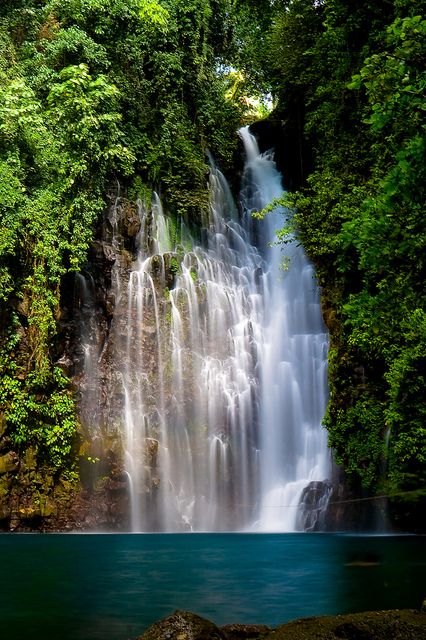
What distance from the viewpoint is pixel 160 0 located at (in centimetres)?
2319

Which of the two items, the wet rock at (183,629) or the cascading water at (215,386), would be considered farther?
the cascading water at (215,386)

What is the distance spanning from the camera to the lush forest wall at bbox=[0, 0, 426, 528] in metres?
15.1

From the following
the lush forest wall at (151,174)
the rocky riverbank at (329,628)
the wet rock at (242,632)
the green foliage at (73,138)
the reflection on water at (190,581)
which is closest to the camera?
the rocky riverbank at (329,628)

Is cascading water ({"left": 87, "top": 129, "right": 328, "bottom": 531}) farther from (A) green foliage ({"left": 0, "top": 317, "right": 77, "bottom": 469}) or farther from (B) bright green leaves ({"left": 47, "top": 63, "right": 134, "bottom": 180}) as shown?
(B) bright green leaves ({"left": 47, "top": 63, "right": 134, "bottom": 180})

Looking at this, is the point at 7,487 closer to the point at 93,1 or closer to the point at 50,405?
the point at 50,405

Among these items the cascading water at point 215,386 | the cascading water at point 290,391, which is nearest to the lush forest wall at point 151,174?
the cascading water at point 290,391

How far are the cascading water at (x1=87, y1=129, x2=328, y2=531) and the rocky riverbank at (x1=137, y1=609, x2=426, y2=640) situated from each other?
12.1 m

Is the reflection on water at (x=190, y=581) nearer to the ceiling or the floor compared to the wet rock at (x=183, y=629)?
nearer to the floor

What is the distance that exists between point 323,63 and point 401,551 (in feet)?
54.0

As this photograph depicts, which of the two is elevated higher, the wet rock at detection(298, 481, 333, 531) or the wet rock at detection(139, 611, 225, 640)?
the wet rock at detection(139, 611, 225, 640)

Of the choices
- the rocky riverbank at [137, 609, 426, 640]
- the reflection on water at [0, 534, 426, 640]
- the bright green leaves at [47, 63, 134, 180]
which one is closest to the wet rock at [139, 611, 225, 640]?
the rocky riverbank at [137, 609, 426, 640]

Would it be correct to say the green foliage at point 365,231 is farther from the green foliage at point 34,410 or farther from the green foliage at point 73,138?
the green foliage at point 34,410

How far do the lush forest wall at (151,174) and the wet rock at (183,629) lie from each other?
7.23 metres

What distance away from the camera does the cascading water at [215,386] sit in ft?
55.1
